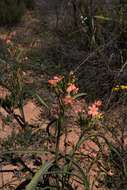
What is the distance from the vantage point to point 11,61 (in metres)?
5.26

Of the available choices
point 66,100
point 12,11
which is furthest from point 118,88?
point 12,11

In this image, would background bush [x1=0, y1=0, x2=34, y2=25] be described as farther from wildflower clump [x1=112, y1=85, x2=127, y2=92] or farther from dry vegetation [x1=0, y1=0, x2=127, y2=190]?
wildflower clump [x1=112, y1=85, x2=127, y2=92]

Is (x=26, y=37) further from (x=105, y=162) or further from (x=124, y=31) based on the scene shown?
(x=105, y=162)

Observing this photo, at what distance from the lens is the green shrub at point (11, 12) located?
6.90 meters

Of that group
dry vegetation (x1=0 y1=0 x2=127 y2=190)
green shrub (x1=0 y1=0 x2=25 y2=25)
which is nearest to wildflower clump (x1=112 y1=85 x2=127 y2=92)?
dry vegetation (x1=0 y1=0 x2=127 y2=190)

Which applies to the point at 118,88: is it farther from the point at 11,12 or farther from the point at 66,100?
the point at 11,12

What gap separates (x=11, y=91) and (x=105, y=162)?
51.6 inches

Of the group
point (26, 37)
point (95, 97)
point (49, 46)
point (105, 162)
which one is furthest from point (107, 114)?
point (26, 37)

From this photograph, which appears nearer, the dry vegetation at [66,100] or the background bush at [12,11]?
the dry vegetation at [66,100]

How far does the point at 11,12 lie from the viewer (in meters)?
7.00

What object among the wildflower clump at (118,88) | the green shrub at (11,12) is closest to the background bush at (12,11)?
the green shrub at (11,12)

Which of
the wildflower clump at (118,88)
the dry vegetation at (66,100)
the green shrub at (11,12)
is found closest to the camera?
the dry vegetation at (66,100)

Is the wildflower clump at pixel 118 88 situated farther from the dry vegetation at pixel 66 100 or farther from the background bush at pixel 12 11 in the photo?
the background bush at pixel 12 11

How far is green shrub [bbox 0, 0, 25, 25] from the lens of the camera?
690 cm
